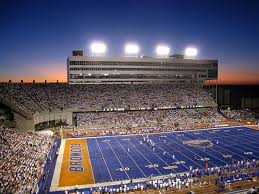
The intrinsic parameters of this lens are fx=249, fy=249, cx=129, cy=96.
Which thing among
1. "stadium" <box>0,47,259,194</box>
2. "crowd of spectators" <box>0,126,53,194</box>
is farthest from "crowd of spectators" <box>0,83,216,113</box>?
"crowd of spectators" <box>0,126,53,194</box>

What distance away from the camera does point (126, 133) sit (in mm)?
43031

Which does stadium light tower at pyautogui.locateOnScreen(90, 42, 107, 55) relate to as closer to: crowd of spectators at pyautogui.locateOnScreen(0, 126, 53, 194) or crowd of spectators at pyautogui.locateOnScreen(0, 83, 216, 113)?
crowd of spectators at pyautogui.locateOnScreen(0, 83, 216, 113)

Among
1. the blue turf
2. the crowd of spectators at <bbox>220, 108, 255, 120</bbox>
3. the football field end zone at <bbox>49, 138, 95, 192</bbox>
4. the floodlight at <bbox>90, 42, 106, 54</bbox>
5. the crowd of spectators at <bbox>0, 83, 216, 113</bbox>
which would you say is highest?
the floodlight at <bbox>90, 42, 106, 54</bbox>

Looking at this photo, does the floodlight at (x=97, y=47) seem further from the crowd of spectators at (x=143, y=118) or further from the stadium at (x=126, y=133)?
the crowd of spectators at (x=143, y=118)

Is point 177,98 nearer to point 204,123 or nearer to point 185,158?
point 204,123

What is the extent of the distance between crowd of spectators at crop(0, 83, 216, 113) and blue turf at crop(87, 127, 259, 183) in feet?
45.7

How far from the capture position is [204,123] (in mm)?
53750

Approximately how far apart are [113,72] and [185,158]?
3777cm

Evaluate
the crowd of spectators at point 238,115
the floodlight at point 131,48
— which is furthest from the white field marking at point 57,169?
the crowd of spectators at point 238,115

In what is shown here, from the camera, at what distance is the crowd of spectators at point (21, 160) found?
18102mm

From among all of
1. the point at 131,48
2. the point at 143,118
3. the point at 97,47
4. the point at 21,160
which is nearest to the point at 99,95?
the point at 143,118

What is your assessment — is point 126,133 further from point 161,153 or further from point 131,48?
point 131,48

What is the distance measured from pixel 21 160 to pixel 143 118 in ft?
106

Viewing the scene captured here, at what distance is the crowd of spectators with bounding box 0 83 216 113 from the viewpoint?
45312 mm
